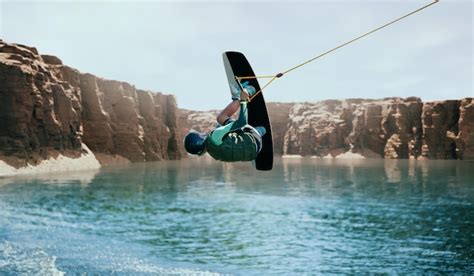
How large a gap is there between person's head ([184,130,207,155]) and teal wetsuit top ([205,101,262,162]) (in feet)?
0.37

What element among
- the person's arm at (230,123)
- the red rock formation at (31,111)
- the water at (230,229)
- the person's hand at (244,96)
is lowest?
the water at (230,229)

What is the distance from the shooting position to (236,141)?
23.4 feet

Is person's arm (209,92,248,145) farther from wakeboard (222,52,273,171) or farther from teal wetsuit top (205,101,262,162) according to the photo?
wakeboard (222,52,273,171)

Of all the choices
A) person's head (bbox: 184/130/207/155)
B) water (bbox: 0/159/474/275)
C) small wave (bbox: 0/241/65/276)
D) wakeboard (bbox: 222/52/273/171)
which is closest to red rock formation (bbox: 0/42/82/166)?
water (bbox: 0/159/474/275)

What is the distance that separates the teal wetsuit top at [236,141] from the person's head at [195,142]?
0.11 metres

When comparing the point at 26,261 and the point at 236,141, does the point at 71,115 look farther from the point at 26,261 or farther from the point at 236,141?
the point at 236,141

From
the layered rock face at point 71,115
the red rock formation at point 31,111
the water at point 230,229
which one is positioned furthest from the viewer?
the layered rock face at point 71,115

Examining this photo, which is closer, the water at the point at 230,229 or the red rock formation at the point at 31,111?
the water at the point at 230,229

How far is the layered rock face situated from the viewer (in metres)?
110

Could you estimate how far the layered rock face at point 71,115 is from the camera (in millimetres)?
109688

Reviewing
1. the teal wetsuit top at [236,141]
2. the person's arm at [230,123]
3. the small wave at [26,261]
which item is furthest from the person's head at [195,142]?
the small wave at [26,261]

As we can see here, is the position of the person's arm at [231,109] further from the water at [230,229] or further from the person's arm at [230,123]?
the water at [230,229]

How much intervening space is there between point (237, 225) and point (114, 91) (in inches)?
4706

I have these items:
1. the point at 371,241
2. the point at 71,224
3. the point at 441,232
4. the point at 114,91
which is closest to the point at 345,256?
the point at 371,241
